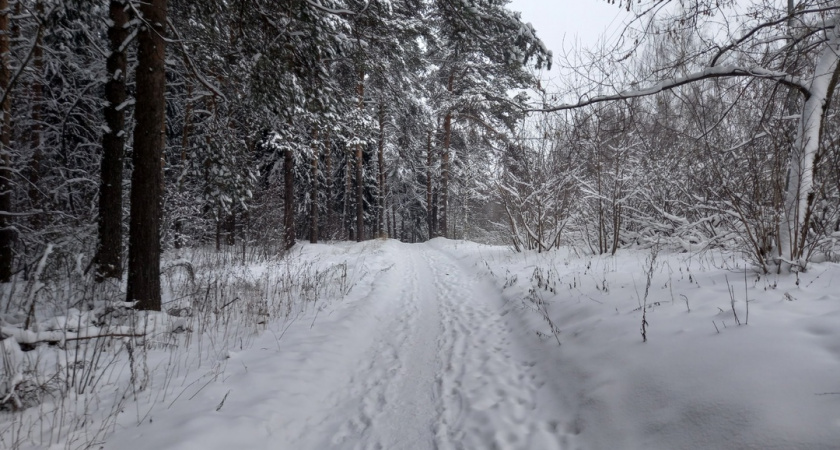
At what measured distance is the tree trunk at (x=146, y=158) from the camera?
4.52 meters

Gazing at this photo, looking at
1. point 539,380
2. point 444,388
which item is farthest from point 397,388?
point 539,380

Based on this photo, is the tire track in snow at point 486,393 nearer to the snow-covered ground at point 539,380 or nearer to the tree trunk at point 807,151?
the snow-covered ground at point 539,380

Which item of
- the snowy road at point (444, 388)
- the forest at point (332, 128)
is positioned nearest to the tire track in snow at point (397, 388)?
the snowy road at point (444, 388)

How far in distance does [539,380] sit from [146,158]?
5425 millimetres

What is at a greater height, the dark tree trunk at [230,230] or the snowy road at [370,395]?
the dark tree trunk at [230,230]

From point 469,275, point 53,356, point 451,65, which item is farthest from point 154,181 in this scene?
point 451,65

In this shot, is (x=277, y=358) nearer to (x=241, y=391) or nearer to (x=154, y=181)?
(x=241, y=391)

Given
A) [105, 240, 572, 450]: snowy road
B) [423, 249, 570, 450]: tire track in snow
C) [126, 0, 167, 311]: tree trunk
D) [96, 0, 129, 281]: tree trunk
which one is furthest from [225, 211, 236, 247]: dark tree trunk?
[423, 249, 570, 450]: tire track in snow

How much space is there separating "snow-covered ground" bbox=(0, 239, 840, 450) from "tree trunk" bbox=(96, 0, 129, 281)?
3.11m

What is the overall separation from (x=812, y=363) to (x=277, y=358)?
13.8 feet

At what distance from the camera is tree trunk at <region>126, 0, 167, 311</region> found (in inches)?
178

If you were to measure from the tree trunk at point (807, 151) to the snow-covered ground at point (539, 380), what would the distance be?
427mm

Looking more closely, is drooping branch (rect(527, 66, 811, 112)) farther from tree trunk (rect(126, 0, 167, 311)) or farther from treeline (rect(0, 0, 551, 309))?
tree trunk (rect(126, 0, 167, 311))

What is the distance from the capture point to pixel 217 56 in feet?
20.6
